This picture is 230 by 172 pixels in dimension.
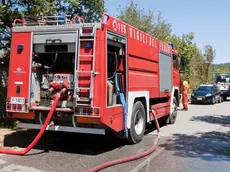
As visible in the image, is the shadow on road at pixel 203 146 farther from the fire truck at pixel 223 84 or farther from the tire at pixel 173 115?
the fire truck at pixel 223 84

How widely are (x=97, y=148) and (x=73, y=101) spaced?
1575 millimetres

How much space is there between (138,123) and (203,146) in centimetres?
168

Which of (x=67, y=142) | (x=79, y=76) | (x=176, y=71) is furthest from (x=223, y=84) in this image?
(x=79, y=76)

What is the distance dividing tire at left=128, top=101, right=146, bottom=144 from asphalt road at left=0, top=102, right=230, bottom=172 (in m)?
0.18

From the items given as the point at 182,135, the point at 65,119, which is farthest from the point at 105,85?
the point at 182,135

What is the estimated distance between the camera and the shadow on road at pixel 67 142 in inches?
288

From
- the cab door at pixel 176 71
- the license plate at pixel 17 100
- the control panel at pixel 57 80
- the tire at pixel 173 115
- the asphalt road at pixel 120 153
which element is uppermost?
the cab door at pixel 176 71

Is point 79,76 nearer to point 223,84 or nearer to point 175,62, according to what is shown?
point 175,62

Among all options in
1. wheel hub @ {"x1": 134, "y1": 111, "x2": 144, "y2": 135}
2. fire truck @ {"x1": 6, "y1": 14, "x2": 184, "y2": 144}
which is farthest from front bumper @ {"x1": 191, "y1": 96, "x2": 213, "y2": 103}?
wheel hub @ {"x1": 134, "y1": 111, "x2": 144, "y2": 135}

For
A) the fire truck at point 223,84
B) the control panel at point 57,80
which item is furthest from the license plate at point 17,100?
the fire truck at point 223,84

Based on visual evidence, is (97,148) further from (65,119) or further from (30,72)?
(30,72)

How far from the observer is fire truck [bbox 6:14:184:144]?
20.8 feet

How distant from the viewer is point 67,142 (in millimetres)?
8039

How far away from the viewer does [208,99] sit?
2297cm
